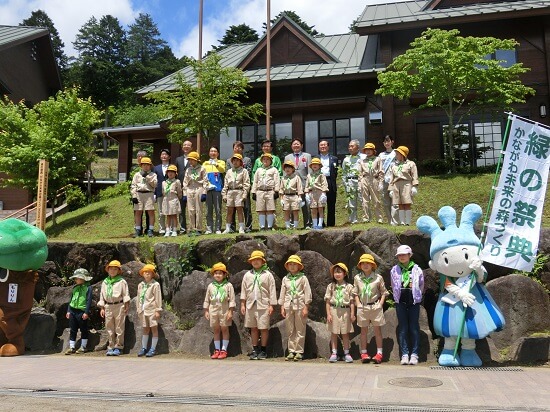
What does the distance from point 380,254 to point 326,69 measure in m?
14.7

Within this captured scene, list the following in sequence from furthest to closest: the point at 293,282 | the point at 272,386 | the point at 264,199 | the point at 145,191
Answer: the point at 145,191 < the point at 264,199 < the point at 293,282 < the point at 272,386

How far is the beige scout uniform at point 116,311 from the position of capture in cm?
923

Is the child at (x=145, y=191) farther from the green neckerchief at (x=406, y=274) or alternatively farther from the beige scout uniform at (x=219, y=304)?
the green neckerchief at (x=406, y=274)

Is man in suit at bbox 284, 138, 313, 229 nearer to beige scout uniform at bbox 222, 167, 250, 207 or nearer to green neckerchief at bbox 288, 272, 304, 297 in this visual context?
beige scout uniform at bbox 222, 167, 250, 207

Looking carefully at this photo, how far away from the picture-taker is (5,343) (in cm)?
939

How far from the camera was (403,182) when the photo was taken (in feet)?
32.9

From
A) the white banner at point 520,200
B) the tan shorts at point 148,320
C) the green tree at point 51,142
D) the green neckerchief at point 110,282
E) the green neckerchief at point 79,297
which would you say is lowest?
the tan shorts at point 148,320

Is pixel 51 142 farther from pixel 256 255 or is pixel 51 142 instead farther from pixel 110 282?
pixel 256 255

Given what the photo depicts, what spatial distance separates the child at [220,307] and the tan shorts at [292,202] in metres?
2.15

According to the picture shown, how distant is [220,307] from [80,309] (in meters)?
2.69

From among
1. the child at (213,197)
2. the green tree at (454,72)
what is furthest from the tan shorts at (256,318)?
the green tree at (454,72)

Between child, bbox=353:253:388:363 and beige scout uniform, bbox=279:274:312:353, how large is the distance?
0.80m

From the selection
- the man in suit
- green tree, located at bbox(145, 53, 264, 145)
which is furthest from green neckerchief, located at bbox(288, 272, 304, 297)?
green tree, located at bbox(145, 53, 264, 145)

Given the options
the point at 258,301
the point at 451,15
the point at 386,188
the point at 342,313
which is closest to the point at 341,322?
the point at 342,313
